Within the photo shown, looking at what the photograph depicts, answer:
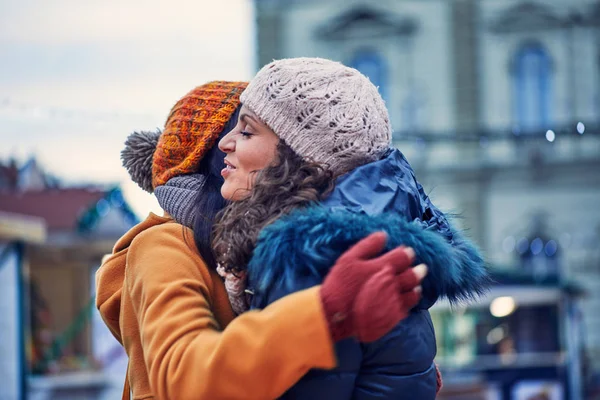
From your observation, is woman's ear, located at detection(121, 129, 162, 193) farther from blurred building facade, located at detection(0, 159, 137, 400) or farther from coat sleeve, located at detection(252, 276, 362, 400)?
blurred building facade, located at detection(0, 159, 137, 400)

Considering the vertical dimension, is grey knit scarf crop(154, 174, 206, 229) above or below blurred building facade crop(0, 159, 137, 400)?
above

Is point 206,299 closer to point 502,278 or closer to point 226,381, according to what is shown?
point 226,381

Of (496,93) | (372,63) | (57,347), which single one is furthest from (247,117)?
(372,63)

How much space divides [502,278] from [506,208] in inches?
647

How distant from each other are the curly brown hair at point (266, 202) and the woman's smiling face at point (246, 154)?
38 millimetres

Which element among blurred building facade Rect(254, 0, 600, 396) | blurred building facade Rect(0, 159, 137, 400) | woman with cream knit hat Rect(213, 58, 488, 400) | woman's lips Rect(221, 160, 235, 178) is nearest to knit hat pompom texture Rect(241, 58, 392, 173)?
woman with cream knit hat Rect(213, 58, 488, 400)

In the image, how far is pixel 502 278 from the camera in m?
12.5

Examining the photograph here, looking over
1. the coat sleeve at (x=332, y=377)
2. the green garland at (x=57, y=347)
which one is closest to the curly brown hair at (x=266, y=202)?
the coat sleeve at (x=332, y=377)

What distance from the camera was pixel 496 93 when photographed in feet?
95.3

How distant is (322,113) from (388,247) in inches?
13.6

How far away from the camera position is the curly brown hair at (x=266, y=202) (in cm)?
200

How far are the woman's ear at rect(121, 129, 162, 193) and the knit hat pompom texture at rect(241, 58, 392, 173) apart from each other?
399 millimetres

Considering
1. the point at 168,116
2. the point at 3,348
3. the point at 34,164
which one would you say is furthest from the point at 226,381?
the point at 34,164

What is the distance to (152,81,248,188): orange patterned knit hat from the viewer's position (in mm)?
2283
